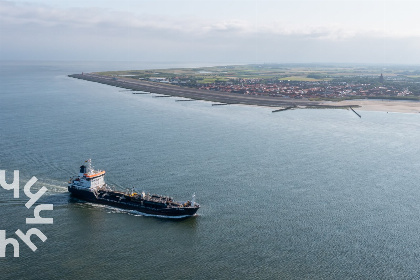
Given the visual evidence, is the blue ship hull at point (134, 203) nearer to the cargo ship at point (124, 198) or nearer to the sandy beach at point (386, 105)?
the cargo ship at point (124, 198)

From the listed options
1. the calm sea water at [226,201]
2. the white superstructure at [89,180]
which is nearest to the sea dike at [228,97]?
the calm sea water at [226,201]

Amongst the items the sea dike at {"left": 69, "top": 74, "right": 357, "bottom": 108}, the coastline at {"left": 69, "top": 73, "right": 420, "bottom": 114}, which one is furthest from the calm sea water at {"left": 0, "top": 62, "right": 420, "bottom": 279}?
the sea dike at {"left": 69, "top": 74, "right": 357, "bottom": 108}

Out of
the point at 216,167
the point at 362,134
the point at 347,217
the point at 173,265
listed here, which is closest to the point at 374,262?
the point at 347,217

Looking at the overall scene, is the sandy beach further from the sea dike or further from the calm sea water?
the calm sea water

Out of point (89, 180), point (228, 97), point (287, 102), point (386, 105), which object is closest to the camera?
point (89, 180)

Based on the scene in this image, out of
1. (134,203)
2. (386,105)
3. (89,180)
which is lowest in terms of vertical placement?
(134,203)

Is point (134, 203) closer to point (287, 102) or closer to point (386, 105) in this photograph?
point (287, 102)

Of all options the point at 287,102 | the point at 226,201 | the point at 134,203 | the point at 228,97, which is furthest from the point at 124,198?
the point at 228,97
